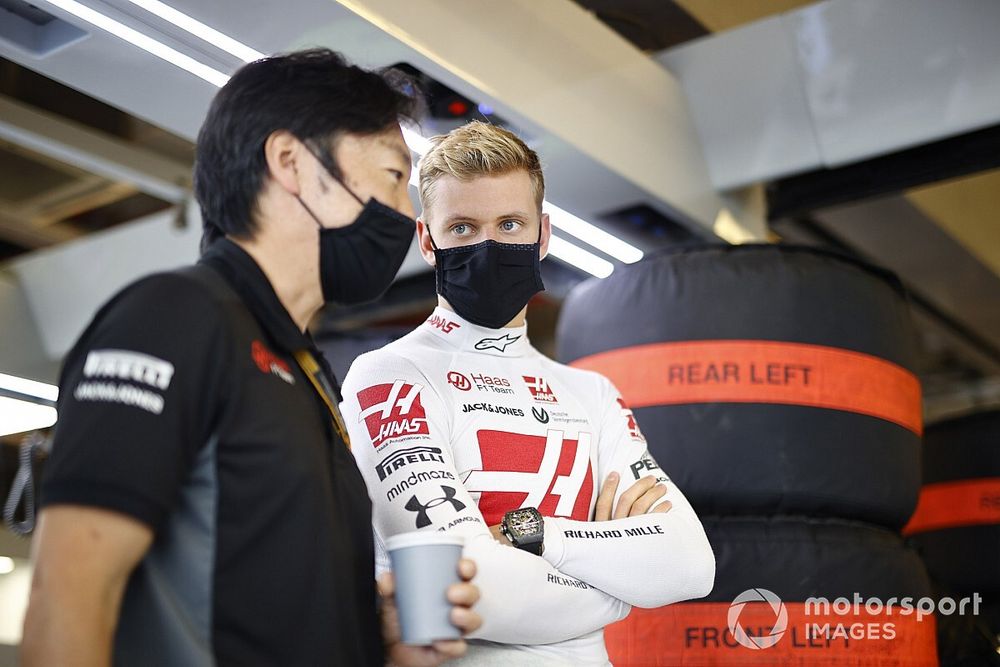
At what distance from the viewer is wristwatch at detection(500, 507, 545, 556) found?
4.96 feet

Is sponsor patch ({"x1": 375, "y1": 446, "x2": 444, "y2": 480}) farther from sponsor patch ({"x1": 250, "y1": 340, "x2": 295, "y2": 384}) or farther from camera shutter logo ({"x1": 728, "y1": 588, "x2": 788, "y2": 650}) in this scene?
camera shutter logo ({"x1": 728, "y1": 588, "x2": 788, "y2": 650})

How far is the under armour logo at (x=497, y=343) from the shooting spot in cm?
179

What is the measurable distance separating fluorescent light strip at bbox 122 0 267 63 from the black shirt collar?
114cm

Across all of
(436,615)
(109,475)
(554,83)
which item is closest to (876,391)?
(554,83)

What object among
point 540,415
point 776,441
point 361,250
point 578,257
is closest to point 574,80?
point 578,257

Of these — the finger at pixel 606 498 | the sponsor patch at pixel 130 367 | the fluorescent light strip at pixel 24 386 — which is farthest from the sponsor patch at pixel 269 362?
the fluorescent light strip at pixel 24 386

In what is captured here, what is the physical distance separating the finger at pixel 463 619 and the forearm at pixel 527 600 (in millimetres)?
168

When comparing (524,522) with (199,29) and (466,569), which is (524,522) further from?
(199,29)

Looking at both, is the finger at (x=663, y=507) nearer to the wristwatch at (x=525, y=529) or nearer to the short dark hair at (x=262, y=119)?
the wristwatch at (x=525, y=529)

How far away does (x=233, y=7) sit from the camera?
7.57ft

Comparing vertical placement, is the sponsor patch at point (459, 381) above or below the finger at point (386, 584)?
above

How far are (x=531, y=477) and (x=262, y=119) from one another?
70 cm

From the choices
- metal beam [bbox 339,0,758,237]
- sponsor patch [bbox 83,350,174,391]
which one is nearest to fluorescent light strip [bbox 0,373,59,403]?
metal beam [bbox 339,0,758,237]

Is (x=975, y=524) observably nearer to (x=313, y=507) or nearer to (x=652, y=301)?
(x=652, y=301)
